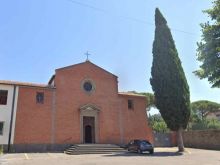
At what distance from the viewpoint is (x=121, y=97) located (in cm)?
3128

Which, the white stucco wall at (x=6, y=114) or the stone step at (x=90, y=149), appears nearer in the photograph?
the stone step at (x=90, y=149)

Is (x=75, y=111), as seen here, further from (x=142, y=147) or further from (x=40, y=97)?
(x=142, y=147)

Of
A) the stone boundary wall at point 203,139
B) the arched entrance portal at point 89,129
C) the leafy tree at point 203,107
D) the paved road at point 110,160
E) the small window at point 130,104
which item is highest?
the leafy tree at point 203,107

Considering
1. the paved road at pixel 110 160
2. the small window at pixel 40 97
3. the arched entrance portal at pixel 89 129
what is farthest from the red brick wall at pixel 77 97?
the paved road at pixel 110 160

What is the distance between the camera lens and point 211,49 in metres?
8.83

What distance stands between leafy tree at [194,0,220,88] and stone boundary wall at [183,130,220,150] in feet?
76.4

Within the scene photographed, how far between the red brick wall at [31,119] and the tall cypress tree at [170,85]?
10.9 metres

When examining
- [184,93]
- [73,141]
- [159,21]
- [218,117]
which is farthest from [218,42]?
[218,117]

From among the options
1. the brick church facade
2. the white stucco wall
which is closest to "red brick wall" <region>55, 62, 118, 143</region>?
the brick church facade

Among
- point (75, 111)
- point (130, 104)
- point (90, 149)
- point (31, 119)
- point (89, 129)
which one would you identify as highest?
point (130, 104)

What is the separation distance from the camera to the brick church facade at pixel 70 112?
997 inches

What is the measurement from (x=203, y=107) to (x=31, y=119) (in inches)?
1695

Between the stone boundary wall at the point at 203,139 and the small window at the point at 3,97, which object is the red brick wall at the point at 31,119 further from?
the stone boundary wall at the point at 203,139

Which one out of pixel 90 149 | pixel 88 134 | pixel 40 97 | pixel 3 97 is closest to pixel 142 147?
pixel 90 149
